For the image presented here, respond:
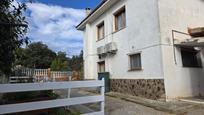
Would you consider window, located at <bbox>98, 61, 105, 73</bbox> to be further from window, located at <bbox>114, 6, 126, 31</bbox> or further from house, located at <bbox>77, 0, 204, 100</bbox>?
window, located at <bbox>114, 6, 126, 31</bbox>

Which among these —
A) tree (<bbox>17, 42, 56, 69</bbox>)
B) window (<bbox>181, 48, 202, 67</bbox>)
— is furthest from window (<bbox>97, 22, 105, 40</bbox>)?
tree (<bbox>17, 42, 56, 69</bbox>)

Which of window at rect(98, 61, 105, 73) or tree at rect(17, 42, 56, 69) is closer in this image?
window at rect(98, 61, 105, 73)

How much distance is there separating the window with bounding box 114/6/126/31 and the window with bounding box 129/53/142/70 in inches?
91.4

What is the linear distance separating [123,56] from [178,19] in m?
3.72

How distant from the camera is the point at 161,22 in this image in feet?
27.6

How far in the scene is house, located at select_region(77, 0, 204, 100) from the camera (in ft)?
27.2

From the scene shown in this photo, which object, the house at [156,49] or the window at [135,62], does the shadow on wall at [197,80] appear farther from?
Answer: the window at [135,62]

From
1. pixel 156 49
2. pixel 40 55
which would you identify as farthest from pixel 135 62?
pixel 40 55

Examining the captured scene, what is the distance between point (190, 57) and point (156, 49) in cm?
229

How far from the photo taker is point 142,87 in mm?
9297

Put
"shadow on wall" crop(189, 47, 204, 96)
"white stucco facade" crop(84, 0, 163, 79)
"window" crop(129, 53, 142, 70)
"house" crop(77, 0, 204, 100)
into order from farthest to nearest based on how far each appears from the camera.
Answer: "window" crop(129, 53, 142, 70) < "shadow on wall" crop(189, 47, 204, 96) < "white stucco facade" crop(84, 0, 163, 79) < "house" crop(77, 0, 204, 100)

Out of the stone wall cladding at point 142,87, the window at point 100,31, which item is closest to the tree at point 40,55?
the window at point 100,31

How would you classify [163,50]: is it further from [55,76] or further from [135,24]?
[55,76]

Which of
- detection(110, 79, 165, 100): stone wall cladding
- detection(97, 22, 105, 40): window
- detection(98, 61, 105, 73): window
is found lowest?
detection(110, 79, 165, 100): stone wall cladding
